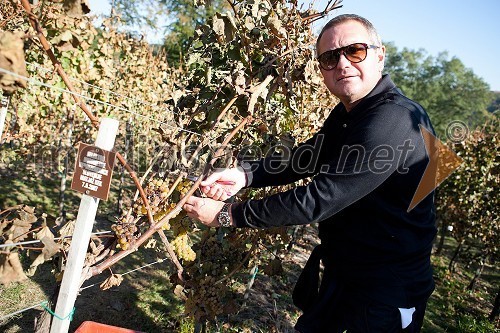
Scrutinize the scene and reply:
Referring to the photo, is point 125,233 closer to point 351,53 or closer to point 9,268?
point 9,268

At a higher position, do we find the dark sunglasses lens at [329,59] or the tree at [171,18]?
the tree at [171,18]

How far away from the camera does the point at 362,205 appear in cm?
153

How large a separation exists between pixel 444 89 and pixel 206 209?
41506 mm

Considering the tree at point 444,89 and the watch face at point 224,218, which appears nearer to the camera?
the watch face at point 224,218

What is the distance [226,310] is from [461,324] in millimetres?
4377

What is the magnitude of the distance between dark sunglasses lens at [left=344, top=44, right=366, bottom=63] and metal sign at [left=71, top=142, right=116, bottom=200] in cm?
106

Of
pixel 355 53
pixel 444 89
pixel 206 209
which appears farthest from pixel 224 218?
pixel 444 89

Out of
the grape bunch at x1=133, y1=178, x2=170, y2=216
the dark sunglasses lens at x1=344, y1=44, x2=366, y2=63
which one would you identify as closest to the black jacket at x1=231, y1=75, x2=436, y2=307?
the dark sunglasses lens at x1=344, y1=44, x2=366, y2=63

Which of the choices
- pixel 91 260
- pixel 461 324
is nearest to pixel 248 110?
pixel 91 260

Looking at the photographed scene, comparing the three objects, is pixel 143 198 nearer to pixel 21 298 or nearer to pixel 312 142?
pixel 312 142

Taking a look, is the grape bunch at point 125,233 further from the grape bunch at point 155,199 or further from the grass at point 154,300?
the grass at point 154,300

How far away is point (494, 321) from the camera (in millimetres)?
5820

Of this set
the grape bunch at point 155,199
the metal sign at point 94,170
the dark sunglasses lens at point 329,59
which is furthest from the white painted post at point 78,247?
the dark sunglasses lens at point 329,59

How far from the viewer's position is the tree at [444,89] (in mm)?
34875
